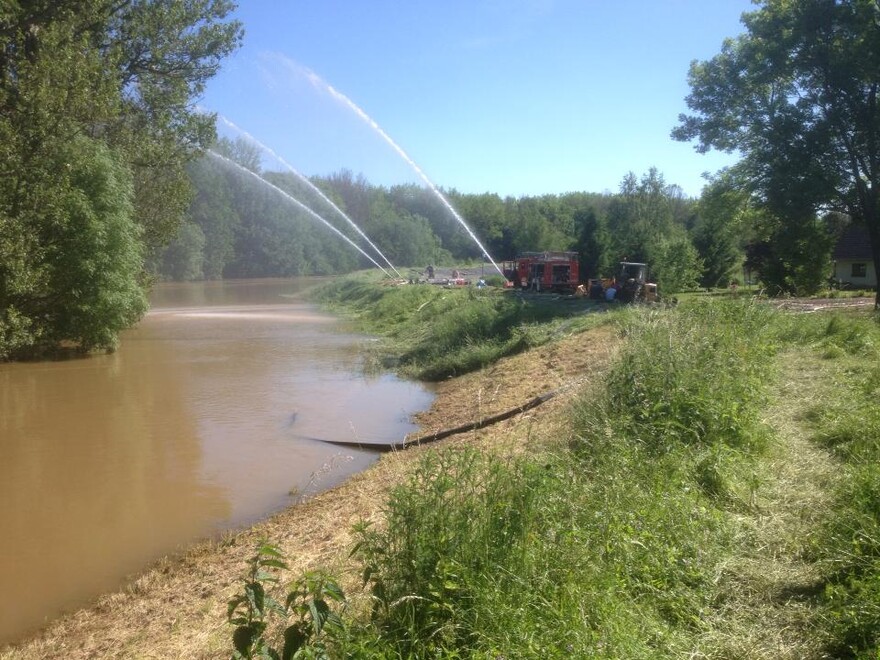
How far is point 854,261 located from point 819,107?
2467 cm

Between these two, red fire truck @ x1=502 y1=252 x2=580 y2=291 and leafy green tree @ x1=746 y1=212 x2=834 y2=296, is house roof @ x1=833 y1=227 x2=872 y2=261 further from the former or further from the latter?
red fire truck @ x1=502 y1=252 x2=580 y2=291

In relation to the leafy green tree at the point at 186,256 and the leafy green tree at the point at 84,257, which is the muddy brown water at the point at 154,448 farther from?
the leafy green tree at the point at 186,256

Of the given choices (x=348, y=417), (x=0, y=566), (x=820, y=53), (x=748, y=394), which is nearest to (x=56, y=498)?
(x=0, y=566)

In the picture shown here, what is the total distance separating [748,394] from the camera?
8086 mm

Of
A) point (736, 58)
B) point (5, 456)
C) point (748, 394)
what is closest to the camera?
point (748, 394)

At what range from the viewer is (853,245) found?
148 feet

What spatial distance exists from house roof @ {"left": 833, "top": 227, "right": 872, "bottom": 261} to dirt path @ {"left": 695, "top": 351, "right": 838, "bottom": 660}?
140ft

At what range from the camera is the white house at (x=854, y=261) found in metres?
43.9

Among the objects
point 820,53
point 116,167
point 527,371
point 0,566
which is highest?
point 820,53

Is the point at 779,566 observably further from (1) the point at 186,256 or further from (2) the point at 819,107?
(1) the point at 186,256

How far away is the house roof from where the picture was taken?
44.1 m

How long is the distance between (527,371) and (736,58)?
17668mm

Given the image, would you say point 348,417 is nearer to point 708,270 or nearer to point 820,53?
point 820,53

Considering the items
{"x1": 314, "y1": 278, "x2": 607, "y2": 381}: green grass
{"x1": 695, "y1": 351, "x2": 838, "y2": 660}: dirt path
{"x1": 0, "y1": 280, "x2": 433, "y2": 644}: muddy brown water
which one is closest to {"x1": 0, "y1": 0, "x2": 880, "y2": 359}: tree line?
{"x1": 0, "y1": 280, "x2": 433, "y2": 644}: muddy brown water
